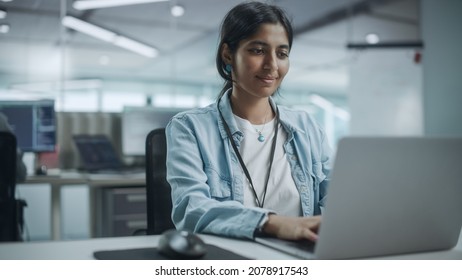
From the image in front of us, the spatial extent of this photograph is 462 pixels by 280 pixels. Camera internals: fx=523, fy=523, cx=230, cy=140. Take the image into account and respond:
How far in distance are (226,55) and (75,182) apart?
5.96 feet

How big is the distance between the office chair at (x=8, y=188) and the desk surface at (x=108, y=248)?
920 millimetres

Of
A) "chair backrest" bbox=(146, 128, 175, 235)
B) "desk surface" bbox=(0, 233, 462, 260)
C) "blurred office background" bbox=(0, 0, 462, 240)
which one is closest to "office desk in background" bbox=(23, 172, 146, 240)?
"blurred office background" bbox=(0, 0, 462, 240)

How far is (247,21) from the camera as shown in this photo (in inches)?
49.5

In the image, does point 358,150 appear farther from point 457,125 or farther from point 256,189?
point 457,125

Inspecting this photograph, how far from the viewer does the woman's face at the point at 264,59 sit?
125cm

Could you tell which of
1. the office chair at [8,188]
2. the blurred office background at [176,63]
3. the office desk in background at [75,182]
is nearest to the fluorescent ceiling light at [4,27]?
the blurred office background at [176,63]

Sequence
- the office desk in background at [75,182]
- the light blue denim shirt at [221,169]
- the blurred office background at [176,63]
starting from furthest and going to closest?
the blurred office background at [176,63]
the office desk in background at [75,182]
the light blue denim shirt at [221,169]

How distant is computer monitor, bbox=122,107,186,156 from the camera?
3395 millimetres

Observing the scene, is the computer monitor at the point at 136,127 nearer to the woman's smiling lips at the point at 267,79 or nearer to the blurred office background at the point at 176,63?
the blurred office background at the point at 176,63

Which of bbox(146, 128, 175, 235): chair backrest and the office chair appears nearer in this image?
bbox(146, 128, 175, 235): chair backrest

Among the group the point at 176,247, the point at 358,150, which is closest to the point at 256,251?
the point at 176,247

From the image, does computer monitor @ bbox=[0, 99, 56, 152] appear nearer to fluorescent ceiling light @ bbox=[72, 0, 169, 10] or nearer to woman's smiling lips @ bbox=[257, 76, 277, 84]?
fluorescent ceiling light @ bbox=[72, 0, 169, 10]

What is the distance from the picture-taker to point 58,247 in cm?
90

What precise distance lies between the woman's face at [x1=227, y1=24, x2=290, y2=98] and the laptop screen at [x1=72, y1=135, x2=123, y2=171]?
215 cm
